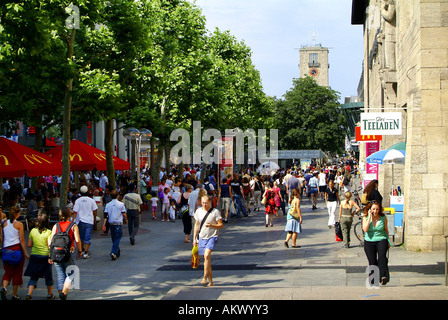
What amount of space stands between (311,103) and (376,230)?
6798cm

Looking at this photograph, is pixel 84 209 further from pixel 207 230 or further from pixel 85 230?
pixel 207 230

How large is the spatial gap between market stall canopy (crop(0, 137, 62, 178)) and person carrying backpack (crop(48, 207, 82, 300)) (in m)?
7.94

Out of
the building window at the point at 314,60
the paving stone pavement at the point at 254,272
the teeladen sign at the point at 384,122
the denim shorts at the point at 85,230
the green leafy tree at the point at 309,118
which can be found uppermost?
the building window at the point at 314,60

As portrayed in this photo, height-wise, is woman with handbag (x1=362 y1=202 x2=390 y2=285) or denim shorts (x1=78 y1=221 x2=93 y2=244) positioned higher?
woman with handbag (x1=362 y1=202 x2=390 y2=285)

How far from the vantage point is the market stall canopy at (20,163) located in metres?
17.6

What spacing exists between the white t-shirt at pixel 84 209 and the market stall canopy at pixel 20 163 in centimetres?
335

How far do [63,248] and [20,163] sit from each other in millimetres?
8739

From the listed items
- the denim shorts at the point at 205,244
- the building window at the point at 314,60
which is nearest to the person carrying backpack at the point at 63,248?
the denim shorts at the point at 205,244

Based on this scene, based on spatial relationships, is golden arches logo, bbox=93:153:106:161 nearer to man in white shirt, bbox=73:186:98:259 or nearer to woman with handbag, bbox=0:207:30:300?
man in white shirt, bbox=73:186:98:259

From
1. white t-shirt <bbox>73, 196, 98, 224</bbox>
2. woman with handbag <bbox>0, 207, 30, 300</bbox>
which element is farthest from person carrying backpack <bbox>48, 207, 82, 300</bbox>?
white t-shirt <bbox>73, 196, 98, 224</bbox>

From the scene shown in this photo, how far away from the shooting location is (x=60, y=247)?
9906mm

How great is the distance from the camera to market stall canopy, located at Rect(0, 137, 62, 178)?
17.6m

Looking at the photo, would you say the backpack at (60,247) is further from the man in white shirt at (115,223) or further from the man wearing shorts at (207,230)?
the man in white shirt at (115,223)
